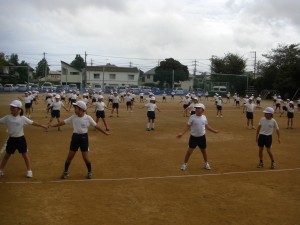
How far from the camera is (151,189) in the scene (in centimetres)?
750

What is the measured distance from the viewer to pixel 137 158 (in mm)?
10695

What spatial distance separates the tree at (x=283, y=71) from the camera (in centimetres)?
4844

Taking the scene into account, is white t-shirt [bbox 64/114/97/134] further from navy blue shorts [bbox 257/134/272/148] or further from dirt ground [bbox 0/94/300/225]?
navy blue shorts [bbox 257/134/272/148]

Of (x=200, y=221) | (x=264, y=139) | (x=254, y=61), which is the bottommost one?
(x=200, y=221)

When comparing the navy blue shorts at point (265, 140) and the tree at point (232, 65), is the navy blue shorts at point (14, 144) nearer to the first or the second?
the navy blue shorts at point (265, 140)

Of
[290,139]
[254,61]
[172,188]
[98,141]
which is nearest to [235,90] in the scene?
[254,61]

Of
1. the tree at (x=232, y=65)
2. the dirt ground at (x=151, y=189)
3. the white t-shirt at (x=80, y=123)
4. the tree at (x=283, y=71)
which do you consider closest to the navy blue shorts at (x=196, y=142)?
the dirt ground at (x=151, y=189)

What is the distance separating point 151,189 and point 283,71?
A: 47.5 meters

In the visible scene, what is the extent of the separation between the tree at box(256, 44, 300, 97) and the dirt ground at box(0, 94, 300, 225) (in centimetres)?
3936

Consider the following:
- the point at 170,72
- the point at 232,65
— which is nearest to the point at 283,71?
the point at 232,65

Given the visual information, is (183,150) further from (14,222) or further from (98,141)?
(14,222)

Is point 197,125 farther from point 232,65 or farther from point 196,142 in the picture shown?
point 232,65

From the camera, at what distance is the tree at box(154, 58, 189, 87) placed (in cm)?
7388

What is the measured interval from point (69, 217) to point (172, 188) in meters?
2.58
